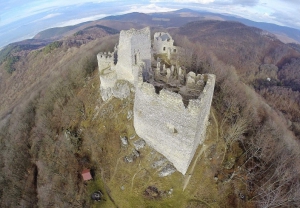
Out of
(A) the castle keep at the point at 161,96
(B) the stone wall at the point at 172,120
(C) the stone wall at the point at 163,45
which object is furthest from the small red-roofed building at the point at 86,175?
(C) the stone wall at the point at 163,45

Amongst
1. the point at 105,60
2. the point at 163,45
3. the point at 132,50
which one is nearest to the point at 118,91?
the point at 105,60

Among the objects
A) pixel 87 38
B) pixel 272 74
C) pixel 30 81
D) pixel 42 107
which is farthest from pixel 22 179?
pixel 87 38

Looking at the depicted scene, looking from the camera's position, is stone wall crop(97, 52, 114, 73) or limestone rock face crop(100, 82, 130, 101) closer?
limestone rock face crop(100, 82, 130, 101)

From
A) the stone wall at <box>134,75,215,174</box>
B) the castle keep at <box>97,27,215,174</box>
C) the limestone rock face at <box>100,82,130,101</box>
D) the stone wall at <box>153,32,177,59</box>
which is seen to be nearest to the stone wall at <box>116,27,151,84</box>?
the castle keep at <box>97,27,215,174</box>

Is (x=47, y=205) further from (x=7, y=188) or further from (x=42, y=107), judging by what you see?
(x=42, y=107)

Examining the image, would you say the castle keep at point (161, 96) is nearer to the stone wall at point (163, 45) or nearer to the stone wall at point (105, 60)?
the stone wall at point (105, 60)

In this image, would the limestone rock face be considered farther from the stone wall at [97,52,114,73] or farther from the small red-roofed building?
the small red-roofed building

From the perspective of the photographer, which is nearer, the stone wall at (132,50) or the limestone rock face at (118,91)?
the stone wall at (132,50)

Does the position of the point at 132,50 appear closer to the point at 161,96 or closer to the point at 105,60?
the point at 105,60

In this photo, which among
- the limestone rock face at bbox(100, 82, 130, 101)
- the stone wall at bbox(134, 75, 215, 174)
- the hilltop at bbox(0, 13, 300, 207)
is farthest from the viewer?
the limestone rock face at bbox(100, 82, 130, 101)
